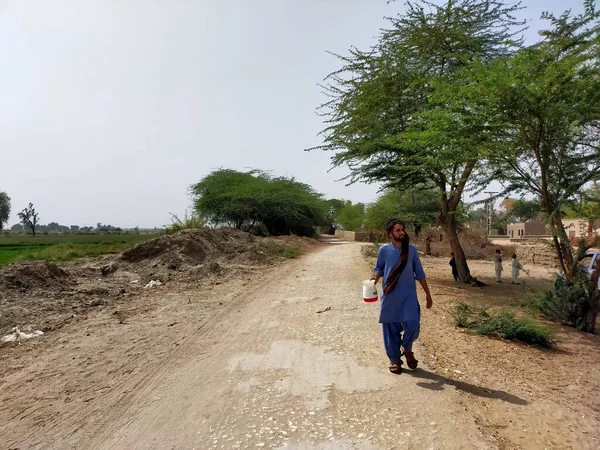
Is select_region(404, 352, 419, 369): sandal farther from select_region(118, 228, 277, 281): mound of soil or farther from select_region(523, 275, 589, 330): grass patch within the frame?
select_region(118, 228, 277, 281): mound of soil

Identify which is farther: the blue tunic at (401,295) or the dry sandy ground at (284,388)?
the blue tunic at (401,295)

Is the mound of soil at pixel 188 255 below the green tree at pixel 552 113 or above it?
below

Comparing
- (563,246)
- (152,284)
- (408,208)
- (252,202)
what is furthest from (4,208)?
(563,246)

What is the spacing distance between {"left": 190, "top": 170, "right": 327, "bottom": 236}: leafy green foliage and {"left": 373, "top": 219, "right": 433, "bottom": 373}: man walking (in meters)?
32.5

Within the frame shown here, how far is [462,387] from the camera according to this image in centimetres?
439

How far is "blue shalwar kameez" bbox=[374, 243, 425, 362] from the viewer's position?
4.63 meters

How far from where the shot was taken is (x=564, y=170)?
8633mm

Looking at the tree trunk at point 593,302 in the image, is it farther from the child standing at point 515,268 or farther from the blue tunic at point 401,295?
the child standing at point 515,268

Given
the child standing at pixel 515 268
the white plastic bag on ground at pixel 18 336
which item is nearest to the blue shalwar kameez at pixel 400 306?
the white plastic bag on ground at pixel 18 336

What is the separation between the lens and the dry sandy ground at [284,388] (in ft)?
11.3

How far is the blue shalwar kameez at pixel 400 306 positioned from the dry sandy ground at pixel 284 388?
1.14 ft

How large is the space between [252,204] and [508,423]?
114 ft

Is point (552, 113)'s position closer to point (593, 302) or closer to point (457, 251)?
point (593, 302)

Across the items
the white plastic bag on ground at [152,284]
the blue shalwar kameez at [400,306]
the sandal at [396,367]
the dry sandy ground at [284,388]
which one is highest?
the blue shalwar kameez at [400,306]
